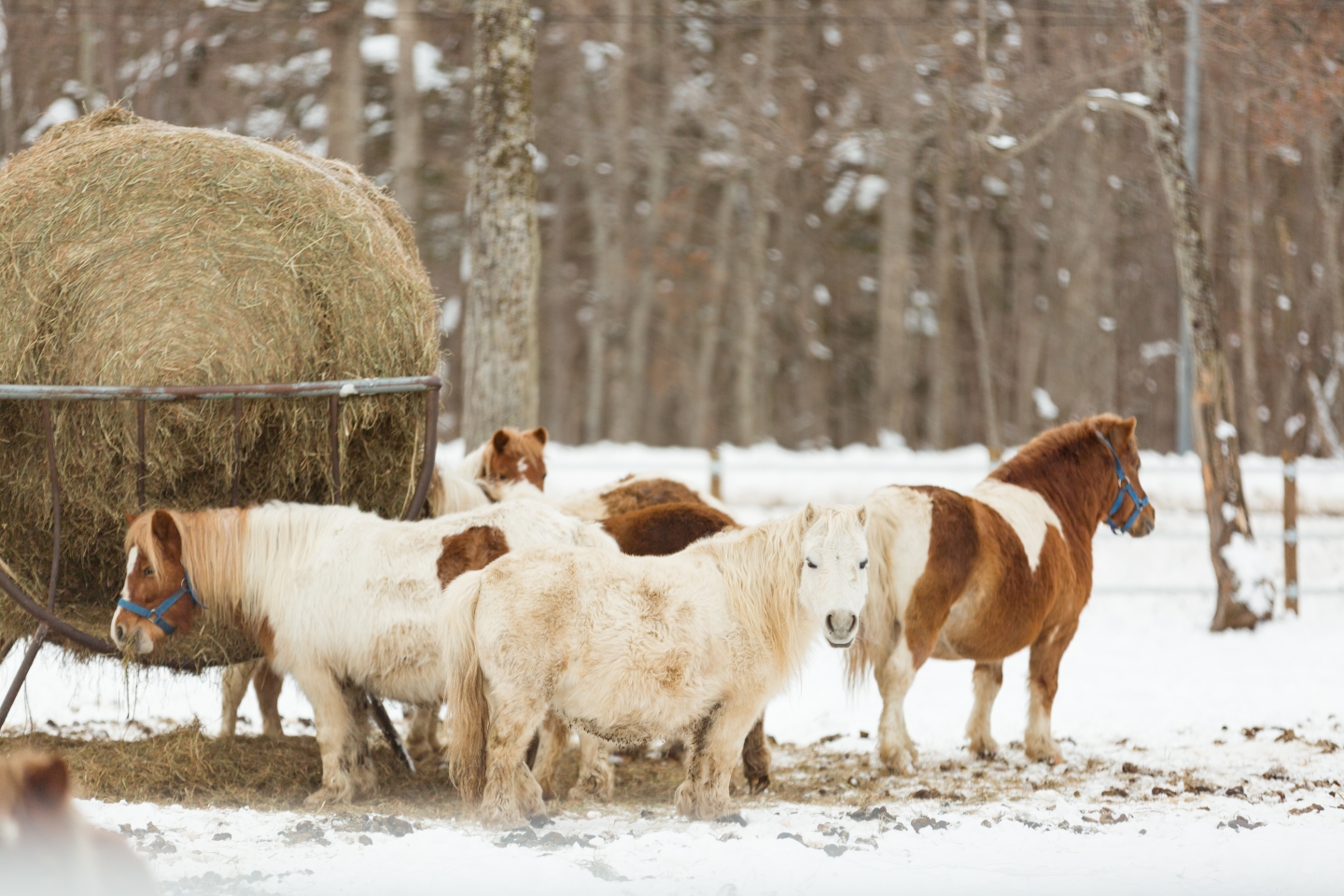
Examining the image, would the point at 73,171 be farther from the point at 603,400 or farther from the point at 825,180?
the point at 603,400

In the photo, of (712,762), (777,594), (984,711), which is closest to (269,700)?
(712,762)

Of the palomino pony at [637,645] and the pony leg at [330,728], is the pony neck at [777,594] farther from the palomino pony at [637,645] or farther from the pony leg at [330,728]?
the pony leg at [330,728]

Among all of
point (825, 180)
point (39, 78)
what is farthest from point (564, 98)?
point (39, 78)

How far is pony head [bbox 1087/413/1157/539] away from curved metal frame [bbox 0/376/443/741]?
3643 millimetres

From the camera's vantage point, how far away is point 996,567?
6270mm

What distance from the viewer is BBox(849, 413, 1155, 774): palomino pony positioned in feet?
20.1

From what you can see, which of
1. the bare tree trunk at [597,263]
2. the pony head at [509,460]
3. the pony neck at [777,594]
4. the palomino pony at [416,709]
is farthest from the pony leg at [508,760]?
the bare tree trunk at [597,263]

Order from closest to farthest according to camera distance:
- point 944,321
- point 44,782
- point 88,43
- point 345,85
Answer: point 44,782
point 88,43
point 345,85
point 944,321

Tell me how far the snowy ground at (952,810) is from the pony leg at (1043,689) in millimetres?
Answer: 126

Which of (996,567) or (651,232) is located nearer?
(996,567)

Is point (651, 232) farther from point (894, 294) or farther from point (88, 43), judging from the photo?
point (88, 43)

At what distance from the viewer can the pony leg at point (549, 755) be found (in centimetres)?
559

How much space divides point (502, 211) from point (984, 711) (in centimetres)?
457

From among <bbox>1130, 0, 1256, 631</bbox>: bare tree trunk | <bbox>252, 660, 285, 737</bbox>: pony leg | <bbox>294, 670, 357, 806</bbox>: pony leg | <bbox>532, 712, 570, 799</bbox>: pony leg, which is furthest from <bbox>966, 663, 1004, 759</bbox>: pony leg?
<bbox>1130, 0, 1256, 631</bbox>: bare tree trunk
